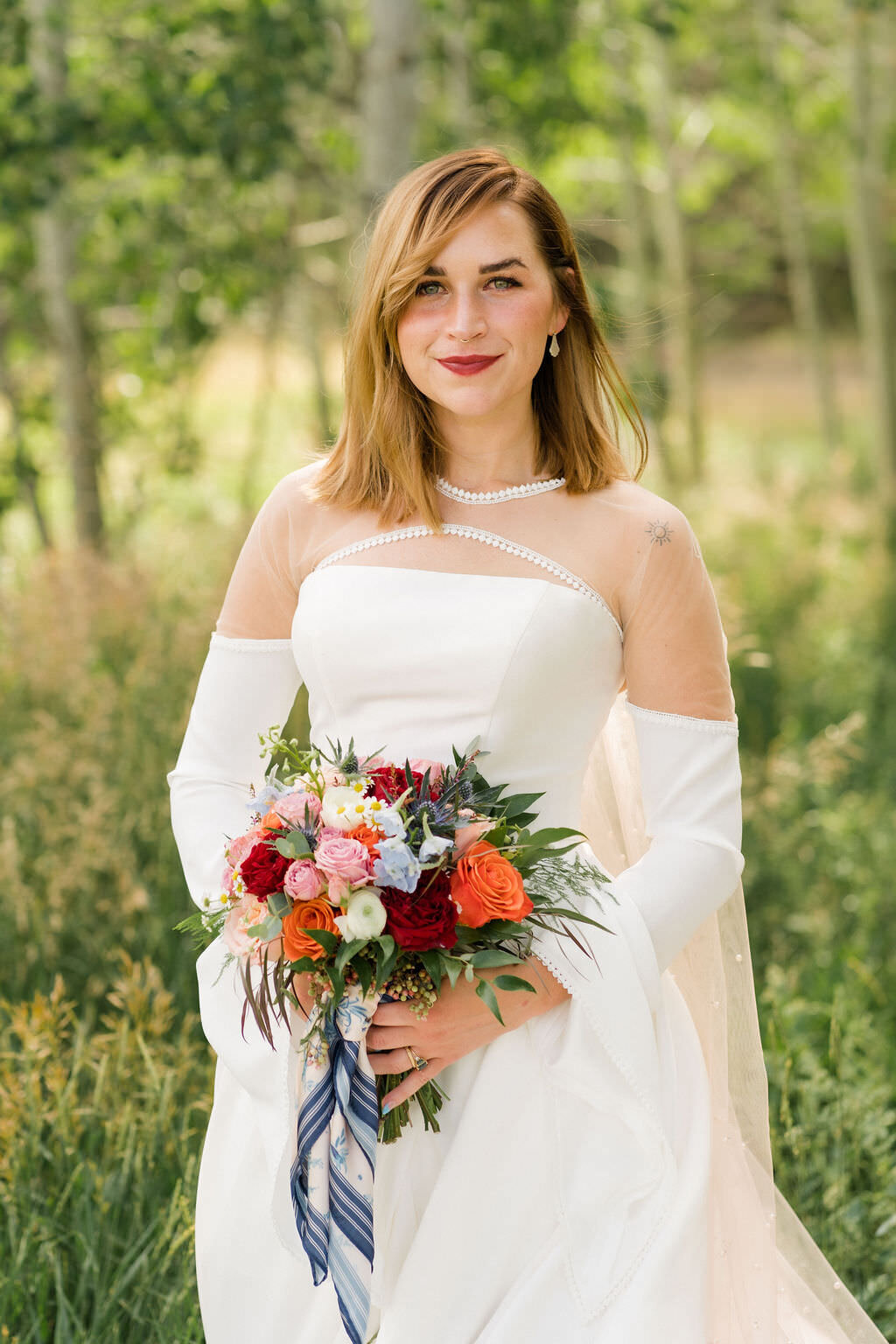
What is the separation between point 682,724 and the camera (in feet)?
6.94

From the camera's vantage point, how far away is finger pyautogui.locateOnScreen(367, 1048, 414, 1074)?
1977 mm

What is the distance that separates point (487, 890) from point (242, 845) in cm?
36

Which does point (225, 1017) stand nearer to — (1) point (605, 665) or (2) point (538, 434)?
(1) point (605, 665)

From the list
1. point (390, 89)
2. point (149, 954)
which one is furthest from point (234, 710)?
point (390, 89)

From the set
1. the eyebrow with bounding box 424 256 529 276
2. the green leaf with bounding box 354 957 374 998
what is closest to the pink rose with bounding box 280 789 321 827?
the green leaf with bounding box 354 957 374 998

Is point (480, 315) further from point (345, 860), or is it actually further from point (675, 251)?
point (675, 251)

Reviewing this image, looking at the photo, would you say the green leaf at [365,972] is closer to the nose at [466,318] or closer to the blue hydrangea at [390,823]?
the blue hydrangea at [390,823]

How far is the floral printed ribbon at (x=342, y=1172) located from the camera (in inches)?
76.6

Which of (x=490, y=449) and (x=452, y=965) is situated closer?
(x=452, y=965)

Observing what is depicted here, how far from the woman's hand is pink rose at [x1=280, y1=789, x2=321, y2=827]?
12.6 inches

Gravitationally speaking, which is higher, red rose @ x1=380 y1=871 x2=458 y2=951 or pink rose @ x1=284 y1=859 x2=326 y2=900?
pink rose @ x1=284 y1=859 x2=326 y2=900

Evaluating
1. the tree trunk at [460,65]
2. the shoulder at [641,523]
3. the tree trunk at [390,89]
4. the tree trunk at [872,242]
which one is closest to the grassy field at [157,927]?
the shoulder at [641,523]

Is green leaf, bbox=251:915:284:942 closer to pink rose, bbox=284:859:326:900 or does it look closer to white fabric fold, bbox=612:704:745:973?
pink rose, bbox=284:859:326:900

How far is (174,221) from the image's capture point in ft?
24.8
